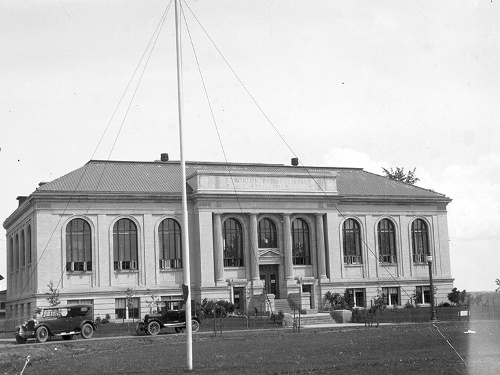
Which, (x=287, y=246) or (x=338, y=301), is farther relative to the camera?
(x=287, y=246)

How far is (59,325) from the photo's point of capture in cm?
4581

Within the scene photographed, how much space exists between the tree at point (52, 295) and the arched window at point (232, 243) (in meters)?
13.8

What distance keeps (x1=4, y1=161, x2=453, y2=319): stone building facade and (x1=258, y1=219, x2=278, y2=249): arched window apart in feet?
0.28

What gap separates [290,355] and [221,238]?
125 ft

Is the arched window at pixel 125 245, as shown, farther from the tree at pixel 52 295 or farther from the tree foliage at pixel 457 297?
the tree foliage at pixel 457 297

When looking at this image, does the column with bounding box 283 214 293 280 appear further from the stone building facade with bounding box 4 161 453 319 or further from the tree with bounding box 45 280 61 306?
the tree with bounding box 45 280 61 306

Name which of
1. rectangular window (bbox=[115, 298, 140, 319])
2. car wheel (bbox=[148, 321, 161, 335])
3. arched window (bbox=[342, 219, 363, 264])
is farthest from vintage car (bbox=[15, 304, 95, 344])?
arched window (bbox=[342, 219, 363, 264])

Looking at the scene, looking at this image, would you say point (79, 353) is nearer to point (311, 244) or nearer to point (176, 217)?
point (176, 217)

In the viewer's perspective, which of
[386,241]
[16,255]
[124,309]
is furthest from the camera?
[386,241]

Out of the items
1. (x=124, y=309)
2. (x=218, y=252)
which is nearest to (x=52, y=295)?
(x=124, y=309)

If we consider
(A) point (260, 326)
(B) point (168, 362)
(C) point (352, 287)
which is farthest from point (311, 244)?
(B) point (168, 362)

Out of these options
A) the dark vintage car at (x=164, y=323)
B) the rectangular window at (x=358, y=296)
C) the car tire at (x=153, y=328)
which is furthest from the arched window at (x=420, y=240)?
the car tire at (x=153, y=328)

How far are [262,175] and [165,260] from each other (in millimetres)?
10553

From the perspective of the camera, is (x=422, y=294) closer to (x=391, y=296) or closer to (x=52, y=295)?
(x=391, y=296)
